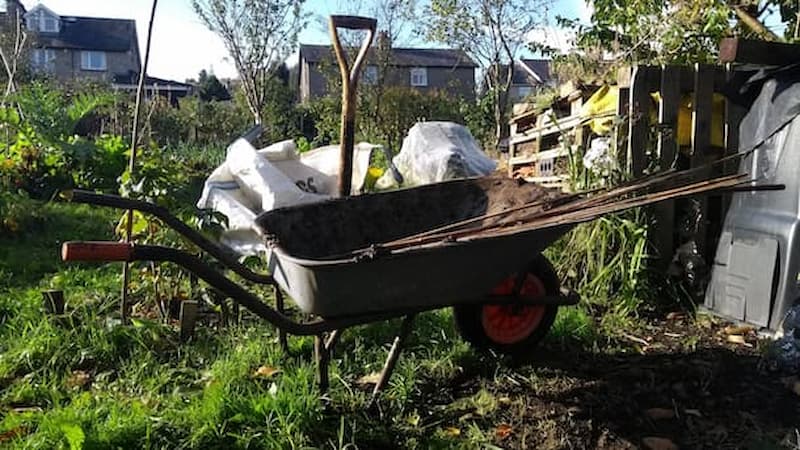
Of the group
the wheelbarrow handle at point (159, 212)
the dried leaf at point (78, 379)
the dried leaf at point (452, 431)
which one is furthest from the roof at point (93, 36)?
the dried leaf at point (452, 431)

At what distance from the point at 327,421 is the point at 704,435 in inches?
50.0

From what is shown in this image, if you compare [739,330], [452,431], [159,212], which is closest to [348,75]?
[159,212]

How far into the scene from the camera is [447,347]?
286 cm

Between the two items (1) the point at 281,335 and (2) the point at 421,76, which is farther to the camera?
(2) the point at 421,76

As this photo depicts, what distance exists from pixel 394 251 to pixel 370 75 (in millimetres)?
14790

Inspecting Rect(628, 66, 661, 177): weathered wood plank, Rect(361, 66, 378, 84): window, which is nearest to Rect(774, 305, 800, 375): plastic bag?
Rect(628, 66, 661, 177): weathered wood plank

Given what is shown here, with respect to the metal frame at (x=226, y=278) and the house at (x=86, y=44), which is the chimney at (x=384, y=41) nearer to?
the metal frame at (x=226, y=278)

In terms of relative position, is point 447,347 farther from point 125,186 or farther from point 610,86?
point 610,86

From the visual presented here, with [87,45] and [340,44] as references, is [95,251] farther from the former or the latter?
[87,45]

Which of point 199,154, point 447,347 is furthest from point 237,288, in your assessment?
point 199,154

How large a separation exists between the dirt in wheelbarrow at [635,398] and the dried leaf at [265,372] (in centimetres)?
61

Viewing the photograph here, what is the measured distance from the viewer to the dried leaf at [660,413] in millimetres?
2346

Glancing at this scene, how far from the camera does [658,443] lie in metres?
2.16

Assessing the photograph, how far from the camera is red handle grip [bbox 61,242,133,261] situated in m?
1.69
